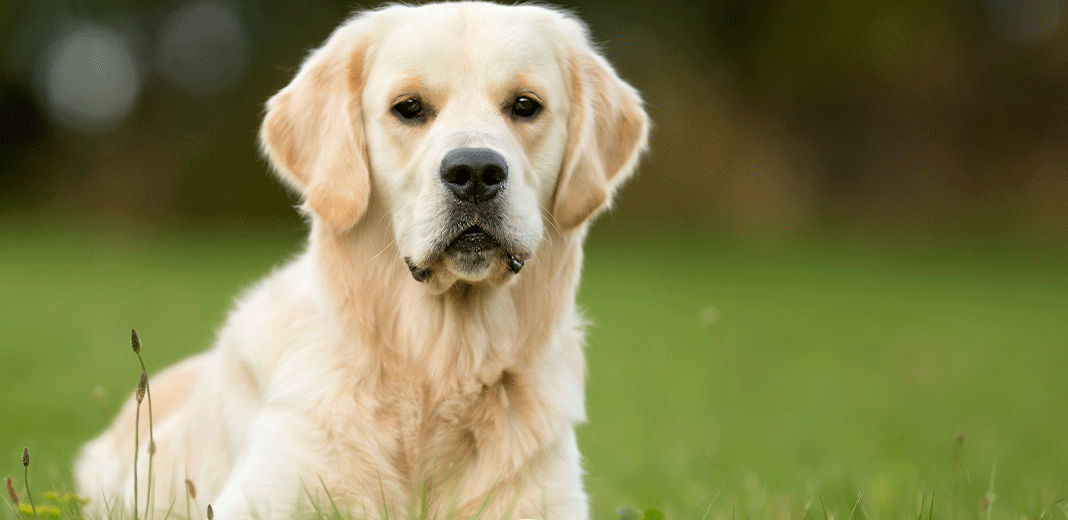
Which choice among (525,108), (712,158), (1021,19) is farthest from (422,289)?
(1021,19)

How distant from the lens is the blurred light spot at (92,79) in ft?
75.0

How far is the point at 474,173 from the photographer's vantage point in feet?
9.79

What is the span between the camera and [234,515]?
2.95m

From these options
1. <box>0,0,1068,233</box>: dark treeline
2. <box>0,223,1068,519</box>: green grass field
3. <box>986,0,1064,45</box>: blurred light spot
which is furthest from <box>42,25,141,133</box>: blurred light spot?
<box>986,0,1064,45</box>: blurred light spot

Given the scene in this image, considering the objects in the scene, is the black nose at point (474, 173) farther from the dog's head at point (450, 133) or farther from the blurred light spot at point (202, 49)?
the blurred light spot at point (202, 49)

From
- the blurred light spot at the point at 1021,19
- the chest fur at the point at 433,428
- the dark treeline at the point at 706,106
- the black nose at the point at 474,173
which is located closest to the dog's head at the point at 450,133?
the black nose at the point at 474,173

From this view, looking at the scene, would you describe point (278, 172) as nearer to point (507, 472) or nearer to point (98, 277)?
point (507, 472)

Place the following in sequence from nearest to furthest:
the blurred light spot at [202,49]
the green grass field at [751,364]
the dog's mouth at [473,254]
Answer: the dog's mouth at [473,254]
the green grass field at [751,364]
the blurred light spot at [202,49]

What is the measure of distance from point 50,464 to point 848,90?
806 inches

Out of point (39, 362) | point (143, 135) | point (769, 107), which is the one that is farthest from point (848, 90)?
point (39, 362)

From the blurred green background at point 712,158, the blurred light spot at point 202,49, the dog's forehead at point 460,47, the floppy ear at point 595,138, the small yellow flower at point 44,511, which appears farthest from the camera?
the blurred light spot at point 202,49

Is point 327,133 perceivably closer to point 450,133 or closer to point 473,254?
point 450,133

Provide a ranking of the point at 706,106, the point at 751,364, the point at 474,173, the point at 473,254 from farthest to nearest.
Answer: the point at 706,106, the point at 751,364, the point at 473,254, the point at 474,173

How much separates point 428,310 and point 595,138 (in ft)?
2.62
